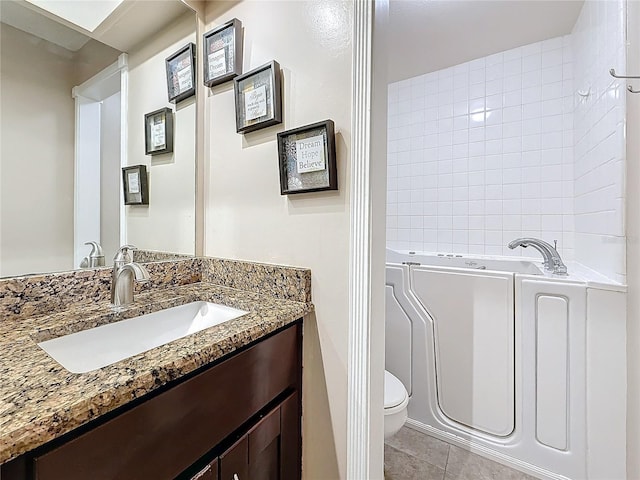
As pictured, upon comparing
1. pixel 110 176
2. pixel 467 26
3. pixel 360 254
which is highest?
pixel 467 26

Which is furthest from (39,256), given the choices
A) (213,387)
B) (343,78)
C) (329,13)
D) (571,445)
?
(571,445)

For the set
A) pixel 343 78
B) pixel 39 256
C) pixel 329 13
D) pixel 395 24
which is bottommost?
pixel 39 256

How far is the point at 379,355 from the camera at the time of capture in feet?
3.07

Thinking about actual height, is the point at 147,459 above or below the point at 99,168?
below

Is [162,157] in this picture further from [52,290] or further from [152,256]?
[52,290]

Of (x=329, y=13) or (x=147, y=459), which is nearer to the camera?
(x=147, y=459)

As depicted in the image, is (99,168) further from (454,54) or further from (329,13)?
(454,54)

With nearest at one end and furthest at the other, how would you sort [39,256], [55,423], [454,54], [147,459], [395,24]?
[55,423], [147,459], [39,256], [395,24], [454,54]

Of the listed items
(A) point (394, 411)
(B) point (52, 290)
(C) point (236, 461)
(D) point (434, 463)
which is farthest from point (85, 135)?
(D) point (434, 463)

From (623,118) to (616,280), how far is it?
2.26 ft

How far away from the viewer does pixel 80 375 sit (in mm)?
519

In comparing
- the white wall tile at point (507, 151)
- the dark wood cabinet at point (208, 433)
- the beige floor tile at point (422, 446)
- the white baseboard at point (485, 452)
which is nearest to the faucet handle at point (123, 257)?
the dark wood cabinet at point (208, 433)

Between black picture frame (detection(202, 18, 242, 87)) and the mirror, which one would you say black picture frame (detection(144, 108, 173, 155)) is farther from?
black picture frame (detection(202, 18, 242, 87))

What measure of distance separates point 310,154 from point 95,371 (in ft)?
2.45
